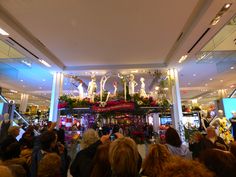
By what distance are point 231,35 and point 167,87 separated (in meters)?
3.02

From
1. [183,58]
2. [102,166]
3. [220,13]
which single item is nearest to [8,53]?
[183,58]

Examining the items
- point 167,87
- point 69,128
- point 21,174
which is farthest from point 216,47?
point 21,174

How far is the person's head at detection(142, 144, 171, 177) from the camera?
165cm

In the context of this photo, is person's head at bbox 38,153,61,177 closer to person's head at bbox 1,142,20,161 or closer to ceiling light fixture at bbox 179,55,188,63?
person's head at bbox 1,142,20,161

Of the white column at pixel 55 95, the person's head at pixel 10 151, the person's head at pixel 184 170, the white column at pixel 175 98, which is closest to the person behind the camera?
the person's head at pixel 184 170

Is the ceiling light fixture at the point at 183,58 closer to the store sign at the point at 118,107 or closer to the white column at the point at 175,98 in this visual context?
the white column at the point at 175,98

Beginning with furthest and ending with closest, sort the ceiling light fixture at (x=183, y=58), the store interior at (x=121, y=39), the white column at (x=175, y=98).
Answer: the white column at (x=175, y=98)
the ceiling light fixture at (x=183, y=58)
the store interior at (x=121, y=39)

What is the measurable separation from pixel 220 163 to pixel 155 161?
21.3 inches

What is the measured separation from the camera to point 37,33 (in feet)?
17.4

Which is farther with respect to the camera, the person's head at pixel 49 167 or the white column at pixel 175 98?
the white column at pixel 175 98

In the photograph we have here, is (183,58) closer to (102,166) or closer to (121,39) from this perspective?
(121,39)

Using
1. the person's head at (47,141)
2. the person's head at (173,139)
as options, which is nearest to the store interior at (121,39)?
the person's head at (173,139)

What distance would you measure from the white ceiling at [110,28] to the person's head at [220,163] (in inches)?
134

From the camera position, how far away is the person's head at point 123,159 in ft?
4.73
